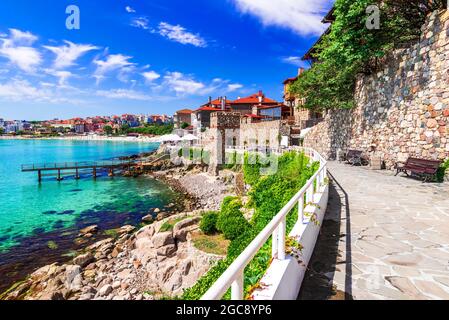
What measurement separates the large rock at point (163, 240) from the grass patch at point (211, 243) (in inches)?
59.0

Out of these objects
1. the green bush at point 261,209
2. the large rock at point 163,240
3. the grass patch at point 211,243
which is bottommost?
the large rock at point 163,240

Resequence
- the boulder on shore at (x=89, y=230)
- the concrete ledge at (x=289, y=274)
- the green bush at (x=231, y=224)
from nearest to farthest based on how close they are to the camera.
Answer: the concrete ledge at (x=289, y=274) → the green bush at (x=231, y=224) → the boulder on shore at (x=89, y=230)

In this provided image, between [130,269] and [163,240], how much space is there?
2369 millimetres

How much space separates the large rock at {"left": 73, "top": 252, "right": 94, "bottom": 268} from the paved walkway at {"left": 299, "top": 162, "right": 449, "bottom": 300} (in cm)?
1473

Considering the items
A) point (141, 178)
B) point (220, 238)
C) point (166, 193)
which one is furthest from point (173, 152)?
point (220, 238)

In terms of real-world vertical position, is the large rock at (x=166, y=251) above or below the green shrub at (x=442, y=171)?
below

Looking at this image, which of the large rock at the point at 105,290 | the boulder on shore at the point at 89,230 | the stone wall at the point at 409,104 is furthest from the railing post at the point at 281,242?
the boulder on shore at the point at 89,230

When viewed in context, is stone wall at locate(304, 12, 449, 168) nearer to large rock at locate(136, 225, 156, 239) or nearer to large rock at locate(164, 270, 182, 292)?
large rock at locate(164, 270, 182, 292)

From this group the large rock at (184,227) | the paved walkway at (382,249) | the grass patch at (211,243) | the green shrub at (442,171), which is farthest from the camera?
the large rock at (184,227)

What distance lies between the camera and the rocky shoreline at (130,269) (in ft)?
42.8

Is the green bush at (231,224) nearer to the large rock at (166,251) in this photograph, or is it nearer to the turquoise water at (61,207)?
the large rock at (166,251)

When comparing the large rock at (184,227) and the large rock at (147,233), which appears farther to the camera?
the large rock at (147,233)
